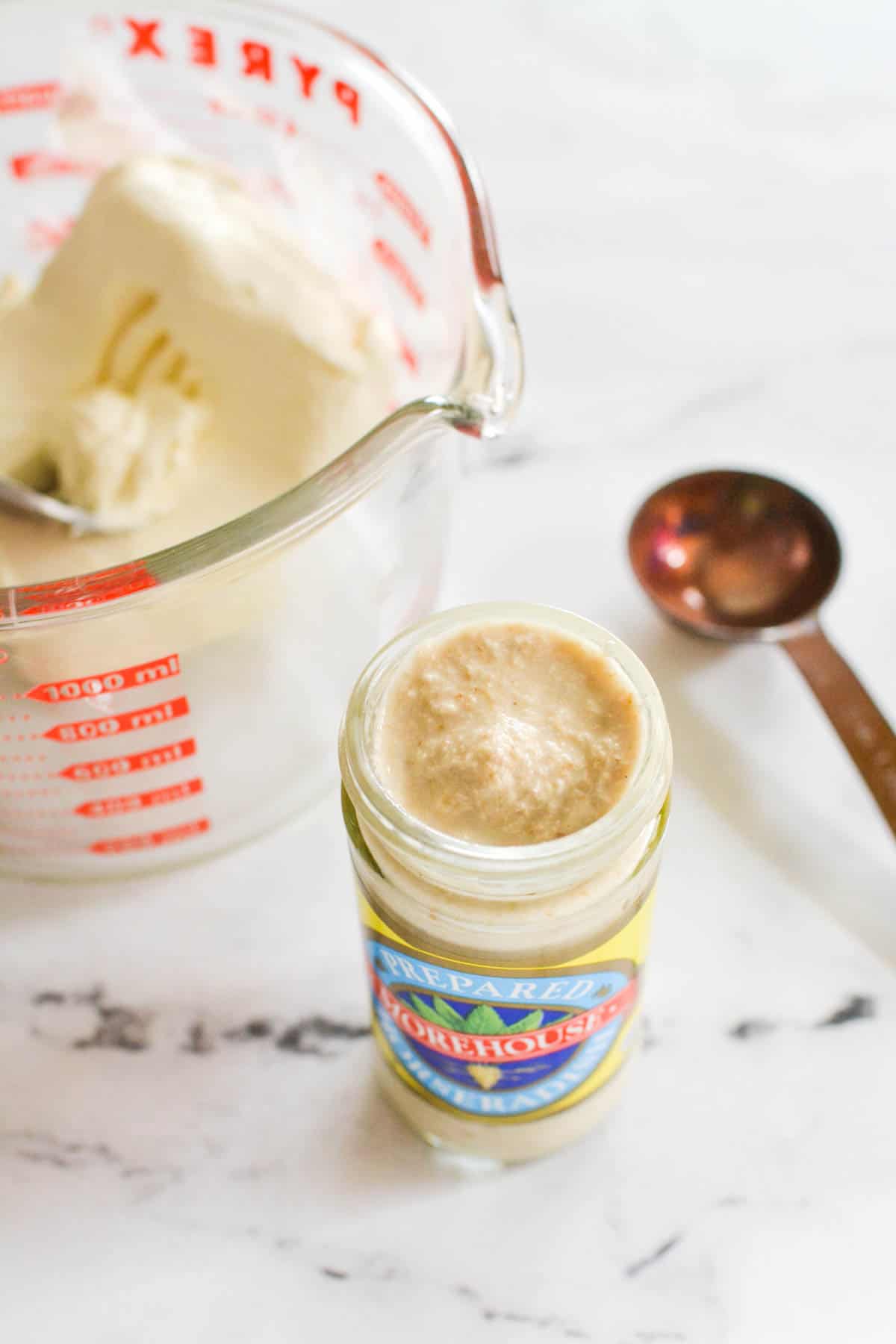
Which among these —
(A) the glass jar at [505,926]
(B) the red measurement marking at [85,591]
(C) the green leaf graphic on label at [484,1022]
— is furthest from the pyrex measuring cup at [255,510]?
(C) the green leaf graphic on label at [484,1022]

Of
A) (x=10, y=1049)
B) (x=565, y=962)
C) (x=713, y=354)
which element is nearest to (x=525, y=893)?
(x=565, y=962)

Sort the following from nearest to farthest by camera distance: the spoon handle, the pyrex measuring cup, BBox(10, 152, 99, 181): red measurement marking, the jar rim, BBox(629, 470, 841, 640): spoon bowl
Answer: the jar rim < the pyrex measuring cup < the spoon handle < BBox(629, 470, 841, 640): spoon bowl < BBox(10, 152, 99, 181): red measurement marking

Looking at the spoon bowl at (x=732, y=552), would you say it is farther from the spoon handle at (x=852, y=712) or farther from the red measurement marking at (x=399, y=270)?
the red measurement marking at (x=399, y=270)

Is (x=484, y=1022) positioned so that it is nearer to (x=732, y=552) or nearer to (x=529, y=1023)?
(x=529, y=1023)

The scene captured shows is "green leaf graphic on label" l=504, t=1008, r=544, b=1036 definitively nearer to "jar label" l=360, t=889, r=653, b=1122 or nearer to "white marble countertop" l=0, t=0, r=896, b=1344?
"jar label" l=360, t=889, r=653, b=1122

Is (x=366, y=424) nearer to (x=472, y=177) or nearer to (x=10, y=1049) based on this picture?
(x=472, y=177)

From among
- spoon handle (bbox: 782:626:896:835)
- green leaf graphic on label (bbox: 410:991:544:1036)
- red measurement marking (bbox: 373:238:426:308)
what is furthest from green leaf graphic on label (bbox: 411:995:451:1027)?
red measurement marking (bbox: 373:238:426:308)

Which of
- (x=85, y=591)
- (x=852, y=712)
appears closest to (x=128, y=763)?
(x=85, y=591)
